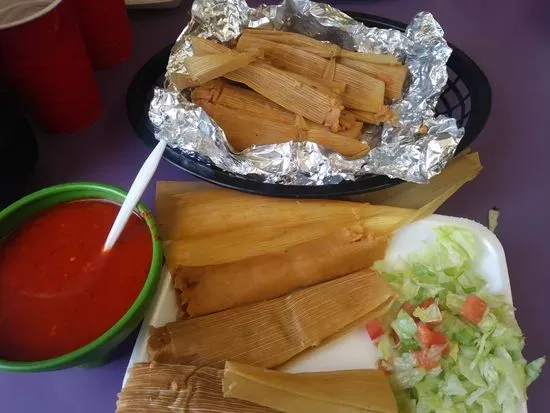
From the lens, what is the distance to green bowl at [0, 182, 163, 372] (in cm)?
69

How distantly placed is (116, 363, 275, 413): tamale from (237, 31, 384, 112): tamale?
54 cm

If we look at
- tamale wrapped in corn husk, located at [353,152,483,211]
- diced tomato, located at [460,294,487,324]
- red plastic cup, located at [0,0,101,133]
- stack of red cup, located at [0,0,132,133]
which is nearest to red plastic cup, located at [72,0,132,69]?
stack of red cup, located at [0,0,132,133]

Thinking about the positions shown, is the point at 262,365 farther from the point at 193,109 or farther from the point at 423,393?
the point at 193,109

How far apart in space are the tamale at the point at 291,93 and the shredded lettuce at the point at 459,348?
299mm

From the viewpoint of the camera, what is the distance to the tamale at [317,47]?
1067 millimetres

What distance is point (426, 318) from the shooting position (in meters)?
0.80

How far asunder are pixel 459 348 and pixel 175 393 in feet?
1.25

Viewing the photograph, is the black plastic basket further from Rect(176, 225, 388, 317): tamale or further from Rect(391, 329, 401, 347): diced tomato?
Rect(391, 329, 401, 347): diced tomato

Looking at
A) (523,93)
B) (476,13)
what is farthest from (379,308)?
(476,13)

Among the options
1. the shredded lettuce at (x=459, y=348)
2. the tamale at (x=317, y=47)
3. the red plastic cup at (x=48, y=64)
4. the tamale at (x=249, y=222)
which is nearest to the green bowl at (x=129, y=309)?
the tamale at (x=249, y=222)

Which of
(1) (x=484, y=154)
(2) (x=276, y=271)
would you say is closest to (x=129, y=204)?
(2) (x=276, y=271)

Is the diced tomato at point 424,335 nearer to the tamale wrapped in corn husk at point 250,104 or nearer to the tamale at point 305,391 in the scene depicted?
the tamale at point 305,391

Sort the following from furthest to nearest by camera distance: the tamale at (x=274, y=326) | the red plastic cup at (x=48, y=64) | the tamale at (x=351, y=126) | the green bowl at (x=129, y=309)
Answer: the tamale at (x=351, y=126) < the red plastic cup at (x=48, y=64) < the tamale at (x=274, y=326) < the green bowl at (x=129, y=309)

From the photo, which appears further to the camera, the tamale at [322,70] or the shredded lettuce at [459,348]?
the tamale at [322,70]
